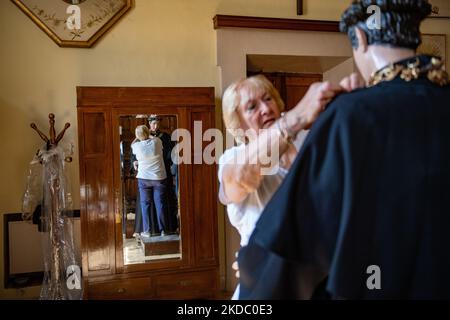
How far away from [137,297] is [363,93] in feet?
7.94

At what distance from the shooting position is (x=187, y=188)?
103 inches

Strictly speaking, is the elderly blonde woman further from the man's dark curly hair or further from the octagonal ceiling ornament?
the octagonal ceiling ornament

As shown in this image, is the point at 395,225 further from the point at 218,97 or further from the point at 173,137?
the point at 218,97

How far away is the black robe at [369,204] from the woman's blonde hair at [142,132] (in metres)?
2.05

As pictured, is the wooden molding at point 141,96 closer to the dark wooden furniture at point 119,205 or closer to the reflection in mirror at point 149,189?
the dark wooden furniture at point 119,205

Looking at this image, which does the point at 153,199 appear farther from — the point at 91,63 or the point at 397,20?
the point at 397,20

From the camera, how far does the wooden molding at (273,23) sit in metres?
2.89

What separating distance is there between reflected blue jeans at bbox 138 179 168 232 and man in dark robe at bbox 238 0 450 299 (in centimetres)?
205

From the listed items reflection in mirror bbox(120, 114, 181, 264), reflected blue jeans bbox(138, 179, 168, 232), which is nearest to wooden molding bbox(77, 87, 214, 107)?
reflection in mirror bbox(120, 114, 181, 264)

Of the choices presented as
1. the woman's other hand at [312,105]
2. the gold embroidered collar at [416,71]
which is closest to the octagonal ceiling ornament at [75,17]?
the woman's other hand at [312,105]

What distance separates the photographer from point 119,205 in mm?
2508

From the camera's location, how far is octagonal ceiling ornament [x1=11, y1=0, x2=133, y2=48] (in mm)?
2635

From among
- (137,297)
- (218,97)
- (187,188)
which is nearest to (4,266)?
(137,297)
